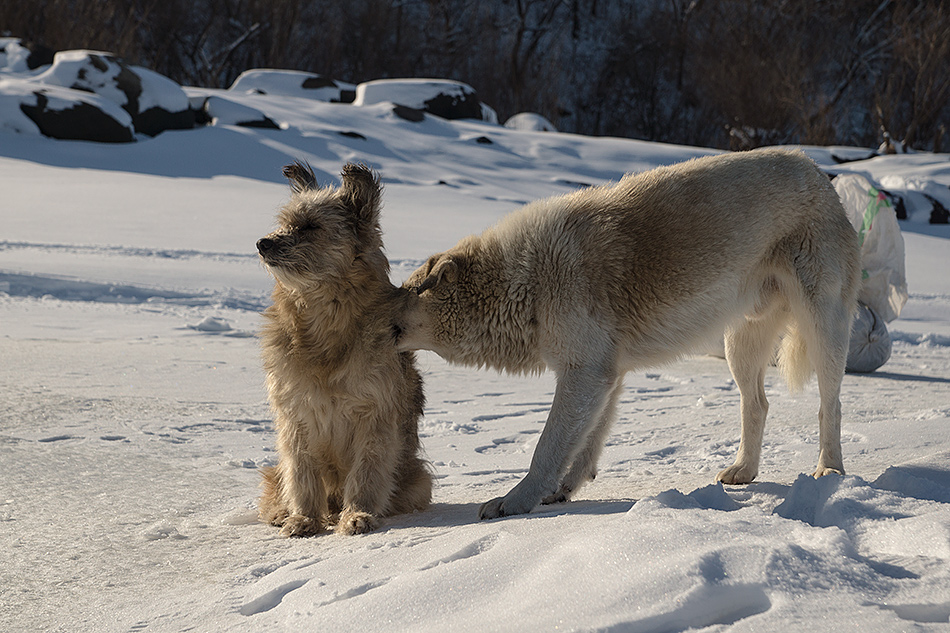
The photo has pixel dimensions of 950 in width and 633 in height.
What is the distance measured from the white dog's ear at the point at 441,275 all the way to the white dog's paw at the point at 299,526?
108 cm

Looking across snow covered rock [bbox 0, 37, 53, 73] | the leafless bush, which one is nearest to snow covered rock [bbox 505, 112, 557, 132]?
the leafless bush

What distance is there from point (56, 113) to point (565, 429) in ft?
63.1

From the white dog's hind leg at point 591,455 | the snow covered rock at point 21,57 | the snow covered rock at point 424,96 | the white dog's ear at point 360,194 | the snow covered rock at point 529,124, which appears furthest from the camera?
the snow covered rock at point 529,124

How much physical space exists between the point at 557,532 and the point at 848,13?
4296 centimetres

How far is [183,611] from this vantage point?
269 centimetres

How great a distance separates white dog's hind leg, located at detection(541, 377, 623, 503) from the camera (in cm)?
415

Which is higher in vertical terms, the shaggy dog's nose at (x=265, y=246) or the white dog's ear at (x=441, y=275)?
the shaggy dog's nose at (x=265, y=246)

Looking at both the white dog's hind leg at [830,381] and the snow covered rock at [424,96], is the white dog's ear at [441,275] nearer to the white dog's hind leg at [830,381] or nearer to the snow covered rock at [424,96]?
the white dog's hind leg at [830,381]

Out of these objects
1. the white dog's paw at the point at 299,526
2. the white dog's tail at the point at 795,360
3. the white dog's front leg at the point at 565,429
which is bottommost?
the white dog's paw at the point at 299,526

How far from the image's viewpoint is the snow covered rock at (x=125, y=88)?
20891 millimetres

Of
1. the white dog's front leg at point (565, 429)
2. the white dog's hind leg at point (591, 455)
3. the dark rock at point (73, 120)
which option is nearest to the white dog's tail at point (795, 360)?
the white dog's hind leg at point (591, 455)

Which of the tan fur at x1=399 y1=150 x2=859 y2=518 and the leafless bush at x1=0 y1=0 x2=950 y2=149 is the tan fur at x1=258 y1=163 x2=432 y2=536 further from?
the leafless bush at x1=0 y1=0 x2=950 y2=149

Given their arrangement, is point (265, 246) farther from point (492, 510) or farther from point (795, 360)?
point (795, 360)

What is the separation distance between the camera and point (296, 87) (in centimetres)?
2752
